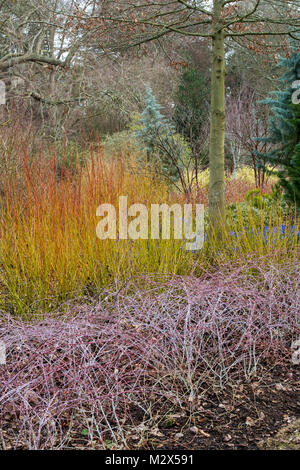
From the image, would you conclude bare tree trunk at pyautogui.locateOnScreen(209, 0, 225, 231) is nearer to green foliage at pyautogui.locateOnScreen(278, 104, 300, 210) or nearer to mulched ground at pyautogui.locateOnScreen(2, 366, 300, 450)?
green foliage at pyautogui.locateOnScreen(278, 104, 300, 210)

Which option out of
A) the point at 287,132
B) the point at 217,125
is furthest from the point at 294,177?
the point at 217,125

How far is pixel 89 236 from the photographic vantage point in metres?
3.28

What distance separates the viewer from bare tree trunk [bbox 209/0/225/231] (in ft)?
14.4

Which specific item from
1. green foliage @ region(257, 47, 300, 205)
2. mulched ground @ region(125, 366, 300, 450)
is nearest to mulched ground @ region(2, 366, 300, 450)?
mulched ground @ region(125, 366, 300, 450)

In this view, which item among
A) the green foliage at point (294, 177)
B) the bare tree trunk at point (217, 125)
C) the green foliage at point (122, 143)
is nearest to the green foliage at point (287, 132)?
the green foliage at point (294, 177)

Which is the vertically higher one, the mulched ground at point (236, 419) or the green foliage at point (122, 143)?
the green foliage at point (122, 143)

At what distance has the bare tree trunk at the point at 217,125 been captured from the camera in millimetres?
4375

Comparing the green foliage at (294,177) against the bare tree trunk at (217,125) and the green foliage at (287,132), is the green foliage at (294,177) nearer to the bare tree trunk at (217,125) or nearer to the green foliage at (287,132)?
the green foliage at (287,132)

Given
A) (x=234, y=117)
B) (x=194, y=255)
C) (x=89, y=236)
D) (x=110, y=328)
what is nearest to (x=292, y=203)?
(x=194, y=255)

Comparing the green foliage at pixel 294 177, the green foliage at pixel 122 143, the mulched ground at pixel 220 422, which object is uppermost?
the green foliage at pixel 122 143

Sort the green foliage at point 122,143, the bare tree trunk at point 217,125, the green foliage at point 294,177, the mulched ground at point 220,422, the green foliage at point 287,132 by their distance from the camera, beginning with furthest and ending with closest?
1. the green foliage at point 122,143
2. the green foliage at point 287,132
3. the green foliage at point 294,177
4. the bare tree trunk at point 217,125
5. the mulched ground at point 220,422

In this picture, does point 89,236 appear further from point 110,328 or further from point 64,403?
point 64,403

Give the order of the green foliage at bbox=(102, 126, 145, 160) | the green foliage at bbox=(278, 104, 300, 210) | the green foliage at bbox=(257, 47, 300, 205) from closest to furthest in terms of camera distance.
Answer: the green foliage at bbox=(278, 104, 300, 210), the green foliage at bbox=(257, 47, 300, 205), the green foliage at bbox=(102, 126, 145, 160)

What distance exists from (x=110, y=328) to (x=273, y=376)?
972 mm
